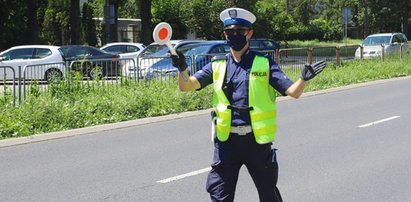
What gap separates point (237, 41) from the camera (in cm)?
418

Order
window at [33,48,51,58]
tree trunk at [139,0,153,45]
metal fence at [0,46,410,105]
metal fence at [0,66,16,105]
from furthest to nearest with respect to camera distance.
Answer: tree trunk at [139,0,153,45], window at [33,48,51,58], metal fence at [0,46,410,105], metal fence at [0,66,16,105]

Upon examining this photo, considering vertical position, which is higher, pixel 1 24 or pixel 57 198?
pixel 1 24

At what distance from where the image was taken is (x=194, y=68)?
15078mm

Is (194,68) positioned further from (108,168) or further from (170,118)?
(108,168)

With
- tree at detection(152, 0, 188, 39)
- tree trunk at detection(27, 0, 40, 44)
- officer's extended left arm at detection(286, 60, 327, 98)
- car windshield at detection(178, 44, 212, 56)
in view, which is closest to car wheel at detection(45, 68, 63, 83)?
car windshield at detection(178, 44, 212, 56)

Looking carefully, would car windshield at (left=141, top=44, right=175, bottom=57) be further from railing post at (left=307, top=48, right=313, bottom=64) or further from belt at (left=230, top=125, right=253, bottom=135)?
belt at (left=230, top=125, right=253, bottom=135)

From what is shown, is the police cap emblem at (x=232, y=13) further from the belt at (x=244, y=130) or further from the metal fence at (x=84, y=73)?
the metal fence at (x=84, y=73)

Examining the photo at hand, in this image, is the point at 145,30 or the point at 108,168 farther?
the point at 145,30

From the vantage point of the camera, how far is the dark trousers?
414 cm

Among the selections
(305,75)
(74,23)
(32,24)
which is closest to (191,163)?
(305,75)

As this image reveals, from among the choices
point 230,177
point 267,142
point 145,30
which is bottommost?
point 230,177

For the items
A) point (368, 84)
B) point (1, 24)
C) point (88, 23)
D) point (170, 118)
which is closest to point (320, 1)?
point (88, 23)

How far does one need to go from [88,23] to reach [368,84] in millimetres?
29032

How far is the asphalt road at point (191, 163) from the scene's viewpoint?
614 cm
